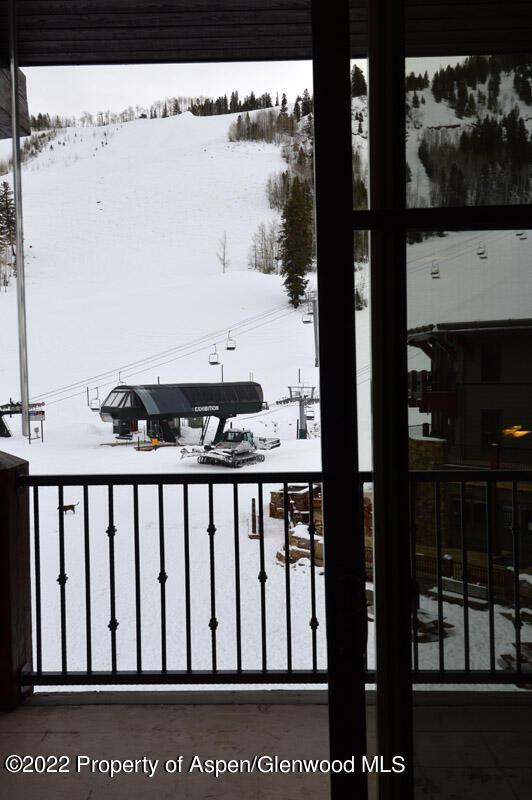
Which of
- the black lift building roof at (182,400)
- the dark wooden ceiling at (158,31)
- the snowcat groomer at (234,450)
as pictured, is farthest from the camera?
the black lift building roof at (182,400)

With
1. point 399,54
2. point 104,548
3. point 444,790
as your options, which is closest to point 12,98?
point 399,54

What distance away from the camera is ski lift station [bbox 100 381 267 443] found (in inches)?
458

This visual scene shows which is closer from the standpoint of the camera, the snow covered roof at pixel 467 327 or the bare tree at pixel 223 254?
the snow covered roof at pixel 467 327

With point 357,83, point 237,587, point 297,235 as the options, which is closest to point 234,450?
point 297,235

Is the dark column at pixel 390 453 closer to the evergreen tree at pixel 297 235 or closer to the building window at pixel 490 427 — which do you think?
the building window at pixel 490 427

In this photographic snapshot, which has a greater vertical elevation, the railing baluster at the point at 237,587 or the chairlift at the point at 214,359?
the chairlift at the point at 214,359

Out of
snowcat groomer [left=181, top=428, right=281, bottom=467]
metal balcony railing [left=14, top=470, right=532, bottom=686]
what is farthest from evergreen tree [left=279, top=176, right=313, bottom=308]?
metal balcony railing [left=14, top=470, right=532, bottom=686]

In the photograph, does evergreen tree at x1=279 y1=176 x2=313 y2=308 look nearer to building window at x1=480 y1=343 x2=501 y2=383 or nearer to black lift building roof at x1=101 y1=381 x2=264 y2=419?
black lift building roof at x1=101 y1=381 x2=264 y2=419

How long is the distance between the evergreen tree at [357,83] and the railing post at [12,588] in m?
1.67

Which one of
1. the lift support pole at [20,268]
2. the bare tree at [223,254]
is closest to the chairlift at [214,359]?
the bare tree at [223,254]

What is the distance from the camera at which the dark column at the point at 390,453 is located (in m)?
0.89

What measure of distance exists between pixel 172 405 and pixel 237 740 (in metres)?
10.6

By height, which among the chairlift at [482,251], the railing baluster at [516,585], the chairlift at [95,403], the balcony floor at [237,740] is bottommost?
the balcony floor at [237,740]

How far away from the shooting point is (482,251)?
34.5 inches
